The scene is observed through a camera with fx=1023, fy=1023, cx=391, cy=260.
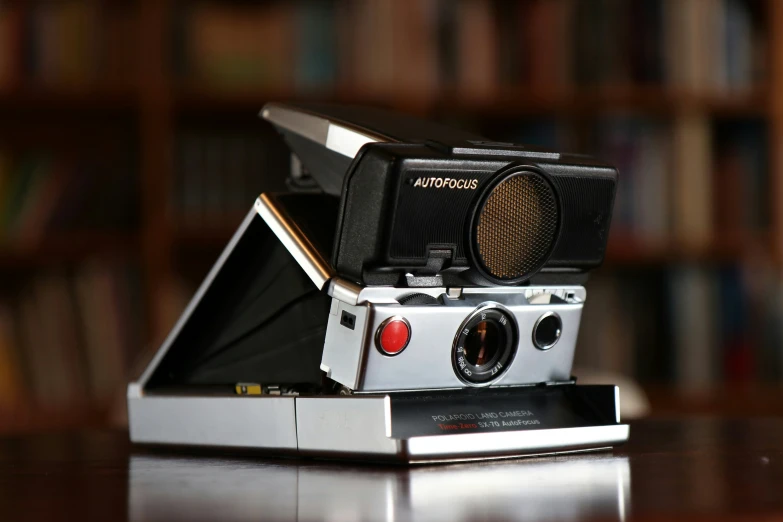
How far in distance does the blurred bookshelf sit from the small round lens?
5.41 feet

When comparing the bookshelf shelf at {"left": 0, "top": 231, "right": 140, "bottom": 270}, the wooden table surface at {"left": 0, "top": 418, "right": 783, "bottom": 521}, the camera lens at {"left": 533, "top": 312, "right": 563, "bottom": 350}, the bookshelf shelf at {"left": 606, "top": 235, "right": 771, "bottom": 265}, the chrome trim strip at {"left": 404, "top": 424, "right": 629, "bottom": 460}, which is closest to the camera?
the wooden table surface at {"left": 0, "top": 418, "right": 783, "bottom": 521}

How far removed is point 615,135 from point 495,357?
2.06 metres

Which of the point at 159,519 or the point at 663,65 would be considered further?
the point at 663,65

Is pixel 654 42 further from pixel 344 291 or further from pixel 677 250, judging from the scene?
pixel 344 291

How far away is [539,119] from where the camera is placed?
2.79m

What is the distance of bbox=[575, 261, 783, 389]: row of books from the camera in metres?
2.75

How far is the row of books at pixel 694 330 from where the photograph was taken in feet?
9.02

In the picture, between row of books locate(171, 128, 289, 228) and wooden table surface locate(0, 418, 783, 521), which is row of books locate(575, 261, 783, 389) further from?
wooden table surface locate(0, 418, 783, 521)

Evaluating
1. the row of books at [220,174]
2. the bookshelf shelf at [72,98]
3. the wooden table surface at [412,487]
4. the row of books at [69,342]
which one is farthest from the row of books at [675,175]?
the wooden table surface at [412,487]

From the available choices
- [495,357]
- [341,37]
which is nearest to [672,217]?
[341,37]

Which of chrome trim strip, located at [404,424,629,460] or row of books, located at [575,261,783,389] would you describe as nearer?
chrome trim strip, located at [404,424,629,460]

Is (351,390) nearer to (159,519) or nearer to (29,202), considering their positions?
(159,519)

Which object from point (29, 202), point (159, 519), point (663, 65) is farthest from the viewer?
point (663, 65)

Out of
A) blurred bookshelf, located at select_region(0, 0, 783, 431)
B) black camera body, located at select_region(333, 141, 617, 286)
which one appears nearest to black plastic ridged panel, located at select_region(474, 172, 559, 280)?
black camera body, located at select_region(333, 141, 617, 286)
